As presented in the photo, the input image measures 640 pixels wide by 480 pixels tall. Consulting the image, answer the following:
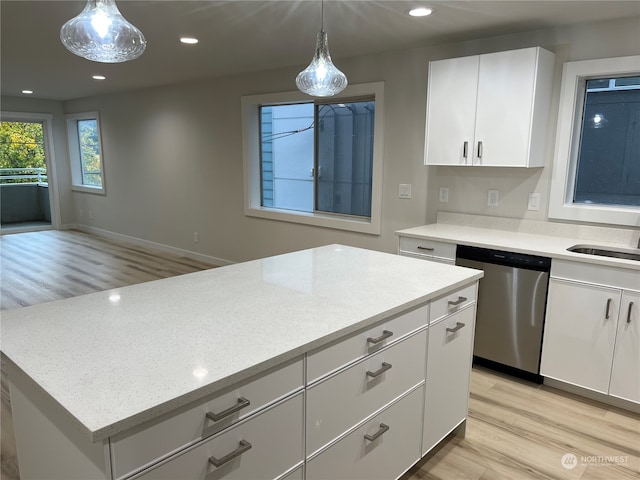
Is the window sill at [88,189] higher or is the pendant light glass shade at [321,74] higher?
the pendant light glass shade at [321,74]

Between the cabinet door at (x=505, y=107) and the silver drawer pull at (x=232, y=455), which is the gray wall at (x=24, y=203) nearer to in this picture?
the cabinet door at (x=505, y=107)

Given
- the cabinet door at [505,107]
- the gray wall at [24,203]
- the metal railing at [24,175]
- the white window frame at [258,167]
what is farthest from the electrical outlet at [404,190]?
the gray wall at [24,203]

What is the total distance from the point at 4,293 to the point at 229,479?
183 inches

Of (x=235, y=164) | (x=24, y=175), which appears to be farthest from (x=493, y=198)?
(x=24, y=175)

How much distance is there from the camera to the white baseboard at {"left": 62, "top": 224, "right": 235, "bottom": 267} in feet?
19.3

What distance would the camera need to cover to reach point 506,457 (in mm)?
2221

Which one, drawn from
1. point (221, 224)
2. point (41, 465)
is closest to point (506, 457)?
point (41, 465)

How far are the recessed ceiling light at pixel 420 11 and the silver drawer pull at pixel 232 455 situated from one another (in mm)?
2551

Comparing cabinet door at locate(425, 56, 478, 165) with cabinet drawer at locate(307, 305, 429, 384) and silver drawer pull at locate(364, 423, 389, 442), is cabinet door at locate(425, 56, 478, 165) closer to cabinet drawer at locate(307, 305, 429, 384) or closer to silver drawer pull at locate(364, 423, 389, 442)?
cabinet drawer at locate(307, 305, 429, 384)

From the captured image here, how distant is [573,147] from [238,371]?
115 inches

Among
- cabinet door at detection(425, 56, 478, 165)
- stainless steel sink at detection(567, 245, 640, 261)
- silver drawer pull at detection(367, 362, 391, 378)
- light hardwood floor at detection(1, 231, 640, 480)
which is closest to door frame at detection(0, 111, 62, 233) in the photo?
light hardwood floor at detection(1, 231, 640, 480)

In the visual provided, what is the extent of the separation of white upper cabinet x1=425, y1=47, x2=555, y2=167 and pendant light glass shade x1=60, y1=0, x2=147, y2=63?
232 cm

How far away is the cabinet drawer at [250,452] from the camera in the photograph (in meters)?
1.12

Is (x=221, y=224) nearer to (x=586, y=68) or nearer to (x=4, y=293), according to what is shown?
(x=4, y=293)
